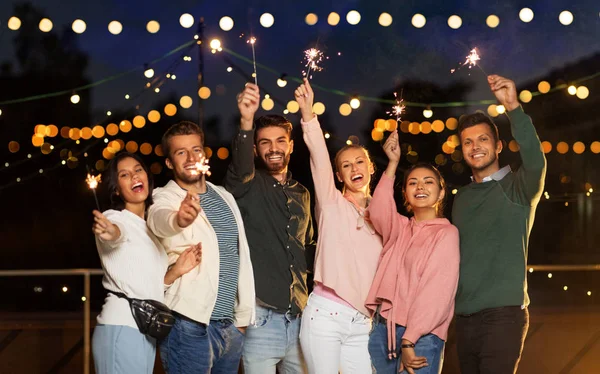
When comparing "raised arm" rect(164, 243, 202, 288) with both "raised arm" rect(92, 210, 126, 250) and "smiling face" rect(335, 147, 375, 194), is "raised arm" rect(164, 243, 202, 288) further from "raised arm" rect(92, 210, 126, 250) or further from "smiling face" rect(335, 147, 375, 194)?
"smiling face" rect(335, 147, 375, 194)

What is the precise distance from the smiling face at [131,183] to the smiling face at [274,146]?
0.58 m

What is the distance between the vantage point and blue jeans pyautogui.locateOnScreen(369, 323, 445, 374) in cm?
331

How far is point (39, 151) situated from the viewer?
27.6 ft

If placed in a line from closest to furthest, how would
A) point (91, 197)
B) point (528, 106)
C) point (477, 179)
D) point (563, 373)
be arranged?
point (477, 179), point (563, 373), point (528, 106), point (91, 197)

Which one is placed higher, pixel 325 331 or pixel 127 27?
pixel 127 27

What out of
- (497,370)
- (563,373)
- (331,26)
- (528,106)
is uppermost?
(331,26)

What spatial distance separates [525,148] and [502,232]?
320mm

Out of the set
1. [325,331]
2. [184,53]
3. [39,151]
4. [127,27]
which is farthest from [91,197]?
[325,331]

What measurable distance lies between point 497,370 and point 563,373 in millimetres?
1882

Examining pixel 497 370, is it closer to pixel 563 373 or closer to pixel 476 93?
pixel 563 373

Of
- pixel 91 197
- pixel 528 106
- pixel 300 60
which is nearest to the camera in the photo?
pixel 300 60

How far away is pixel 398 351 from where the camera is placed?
11.0ft

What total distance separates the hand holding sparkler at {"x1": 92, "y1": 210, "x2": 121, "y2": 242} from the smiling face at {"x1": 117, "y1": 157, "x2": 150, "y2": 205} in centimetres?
21

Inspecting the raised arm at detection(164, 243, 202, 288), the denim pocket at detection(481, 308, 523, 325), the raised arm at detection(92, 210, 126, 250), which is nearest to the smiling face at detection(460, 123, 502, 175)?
the denim pocket at detection(481, 308, 523, 325)
